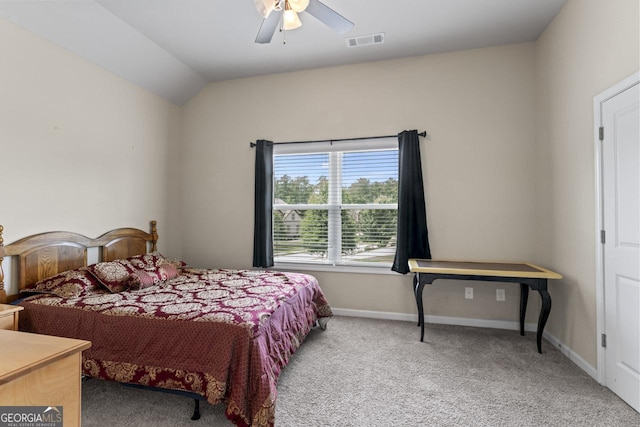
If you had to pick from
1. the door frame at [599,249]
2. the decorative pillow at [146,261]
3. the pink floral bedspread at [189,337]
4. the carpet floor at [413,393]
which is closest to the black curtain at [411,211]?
the carpet floor at [413,393]

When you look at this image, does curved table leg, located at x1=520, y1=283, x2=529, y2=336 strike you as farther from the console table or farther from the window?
the window

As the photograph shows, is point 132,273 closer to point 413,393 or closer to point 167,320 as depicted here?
point 167,320

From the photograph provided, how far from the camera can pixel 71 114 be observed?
290cm

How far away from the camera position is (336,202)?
390cm

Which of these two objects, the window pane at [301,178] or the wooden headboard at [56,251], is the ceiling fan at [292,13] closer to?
the window pane at [301,178]

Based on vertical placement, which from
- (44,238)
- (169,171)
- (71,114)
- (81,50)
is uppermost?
(81,50)

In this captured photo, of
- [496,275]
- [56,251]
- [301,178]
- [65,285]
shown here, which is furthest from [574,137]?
[56,251]

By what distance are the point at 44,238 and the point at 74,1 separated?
6.45 ft

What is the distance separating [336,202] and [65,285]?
2.73 metres

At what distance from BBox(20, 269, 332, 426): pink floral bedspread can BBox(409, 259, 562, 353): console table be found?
130 cm

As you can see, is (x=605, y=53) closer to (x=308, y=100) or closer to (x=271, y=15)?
(x=271, y=15)

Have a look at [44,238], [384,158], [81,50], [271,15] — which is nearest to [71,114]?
[81,50]

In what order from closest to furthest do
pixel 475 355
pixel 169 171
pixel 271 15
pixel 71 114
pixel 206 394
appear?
pixel 206 394
pixel 271 15
pixel 475 355
pixel 71 114
pixel 169 171

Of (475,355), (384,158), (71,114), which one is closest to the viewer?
(475,355)
